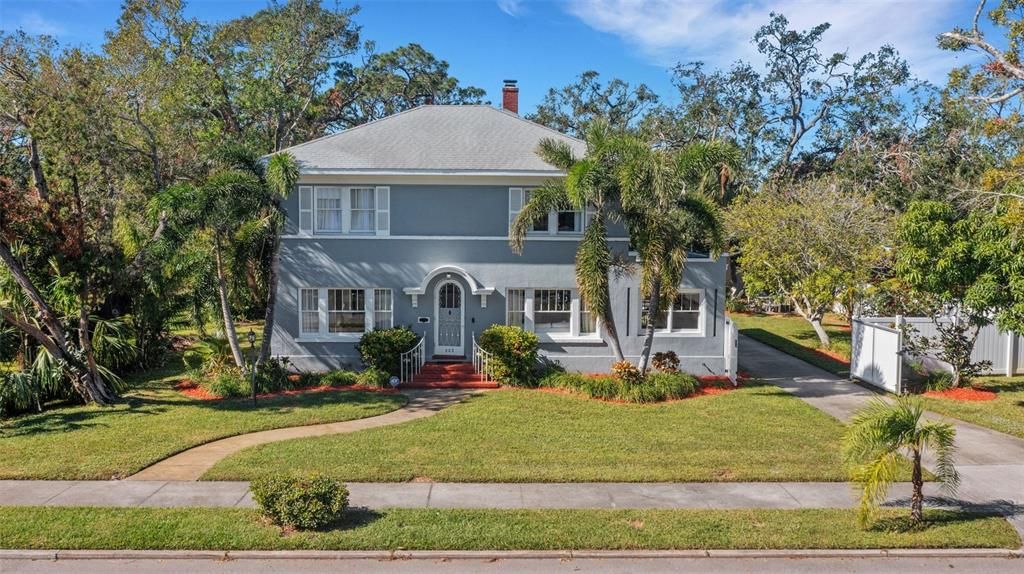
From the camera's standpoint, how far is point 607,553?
336 inches

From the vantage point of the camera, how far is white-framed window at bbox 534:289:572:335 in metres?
20.0

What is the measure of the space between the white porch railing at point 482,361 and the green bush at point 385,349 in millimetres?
1867

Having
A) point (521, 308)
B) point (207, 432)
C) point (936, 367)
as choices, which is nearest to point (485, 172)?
point (521, 308)

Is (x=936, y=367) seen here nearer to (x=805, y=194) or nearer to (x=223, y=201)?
(x=805, y=194)

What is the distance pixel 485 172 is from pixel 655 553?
498 inches

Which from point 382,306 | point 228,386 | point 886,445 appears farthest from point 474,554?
point 382,306

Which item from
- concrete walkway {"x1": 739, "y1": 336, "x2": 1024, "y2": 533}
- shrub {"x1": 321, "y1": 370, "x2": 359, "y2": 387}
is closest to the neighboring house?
shrub {"x1": 321, "y1": 370, "x2": 359, "y2": 387}

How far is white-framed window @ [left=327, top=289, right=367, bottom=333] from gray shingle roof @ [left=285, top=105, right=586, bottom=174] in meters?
3.57

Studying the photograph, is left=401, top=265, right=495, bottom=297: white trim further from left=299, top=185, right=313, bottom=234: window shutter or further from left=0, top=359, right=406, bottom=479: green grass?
left=0, top=359, right=406, bottom=479: green grass

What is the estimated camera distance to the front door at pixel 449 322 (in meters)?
20.0

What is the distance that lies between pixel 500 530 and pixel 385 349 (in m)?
10.2

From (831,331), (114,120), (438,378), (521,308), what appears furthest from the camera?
(831,331)

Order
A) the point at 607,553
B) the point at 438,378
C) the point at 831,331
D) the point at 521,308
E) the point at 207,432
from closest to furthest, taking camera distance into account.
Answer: the point at 607,553
the point at 207,432
the point at 438,378
the point at 521,308
the point at 831,331

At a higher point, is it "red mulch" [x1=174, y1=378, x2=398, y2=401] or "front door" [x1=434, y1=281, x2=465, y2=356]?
"front door" [x1=434, y1=281, x2=465, y2=356]
